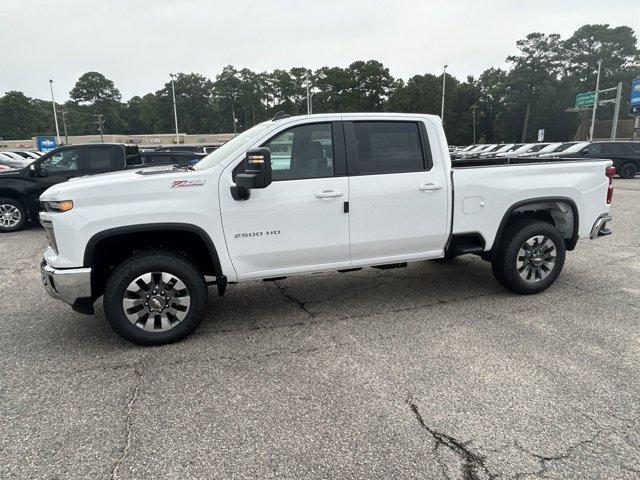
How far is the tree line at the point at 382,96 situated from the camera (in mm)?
66375

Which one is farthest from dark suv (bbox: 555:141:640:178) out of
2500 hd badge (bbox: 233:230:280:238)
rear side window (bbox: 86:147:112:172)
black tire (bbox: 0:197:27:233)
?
black tire (bbox: 0:197:27:233)

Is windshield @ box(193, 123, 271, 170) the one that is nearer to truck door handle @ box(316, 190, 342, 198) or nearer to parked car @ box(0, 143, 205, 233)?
truck door handle @ box(316, 190, 342, 198)

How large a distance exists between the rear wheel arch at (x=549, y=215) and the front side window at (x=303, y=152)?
6.88 ft

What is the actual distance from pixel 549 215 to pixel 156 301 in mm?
4442

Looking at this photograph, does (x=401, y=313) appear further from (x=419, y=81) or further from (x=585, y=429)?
(x=419, y=81)

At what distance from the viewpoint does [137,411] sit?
2977 mm

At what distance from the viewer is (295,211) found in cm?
400

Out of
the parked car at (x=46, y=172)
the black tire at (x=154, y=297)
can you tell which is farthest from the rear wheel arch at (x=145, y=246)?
the parked car at (x=46, y=172)

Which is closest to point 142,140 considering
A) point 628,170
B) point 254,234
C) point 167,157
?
point 167,157

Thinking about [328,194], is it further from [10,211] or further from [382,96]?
[382,96]

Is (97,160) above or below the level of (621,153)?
above

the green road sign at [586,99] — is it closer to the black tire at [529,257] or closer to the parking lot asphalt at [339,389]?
the black tire at [529,257]

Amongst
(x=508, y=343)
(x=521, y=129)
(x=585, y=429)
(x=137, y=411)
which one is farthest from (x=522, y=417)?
(x=521, y=129)

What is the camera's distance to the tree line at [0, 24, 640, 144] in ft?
218
